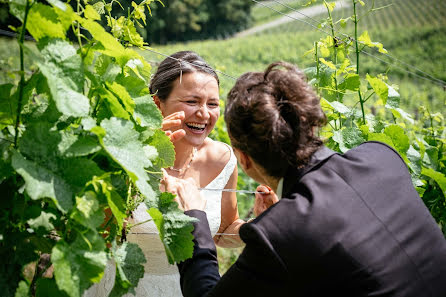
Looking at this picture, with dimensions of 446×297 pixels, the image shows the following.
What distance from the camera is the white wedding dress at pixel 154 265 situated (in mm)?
2217

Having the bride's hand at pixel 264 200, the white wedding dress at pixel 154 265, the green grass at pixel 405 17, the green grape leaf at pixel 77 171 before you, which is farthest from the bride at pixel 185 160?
the green grass at pixel 405 17

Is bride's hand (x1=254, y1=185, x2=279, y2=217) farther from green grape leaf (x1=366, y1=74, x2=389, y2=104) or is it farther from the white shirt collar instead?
green grape leaf (x1=366, y1=74, x2=389, y2=104)

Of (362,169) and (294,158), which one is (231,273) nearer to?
(294,158)

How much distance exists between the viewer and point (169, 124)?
1.81 metres

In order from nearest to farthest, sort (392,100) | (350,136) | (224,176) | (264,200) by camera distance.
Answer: (264,200), (350,136), (392,100), (224,176)

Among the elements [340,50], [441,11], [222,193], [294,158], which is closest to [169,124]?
[294,158]

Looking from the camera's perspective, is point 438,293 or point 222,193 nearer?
point 438,293

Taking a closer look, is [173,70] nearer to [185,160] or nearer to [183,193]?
[185,160]

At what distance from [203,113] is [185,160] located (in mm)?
340

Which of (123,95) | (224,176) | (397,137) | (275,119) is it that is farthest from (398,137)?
(123,95)

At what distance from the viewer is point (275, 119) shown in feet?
4.65

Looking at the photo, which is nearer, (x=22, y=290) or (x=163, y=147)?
(x=22, y=290)

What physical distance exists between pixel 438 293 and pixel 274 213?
56 cm

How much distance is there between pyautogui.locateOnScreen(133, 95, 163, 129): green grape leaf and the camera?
54.4 inches
